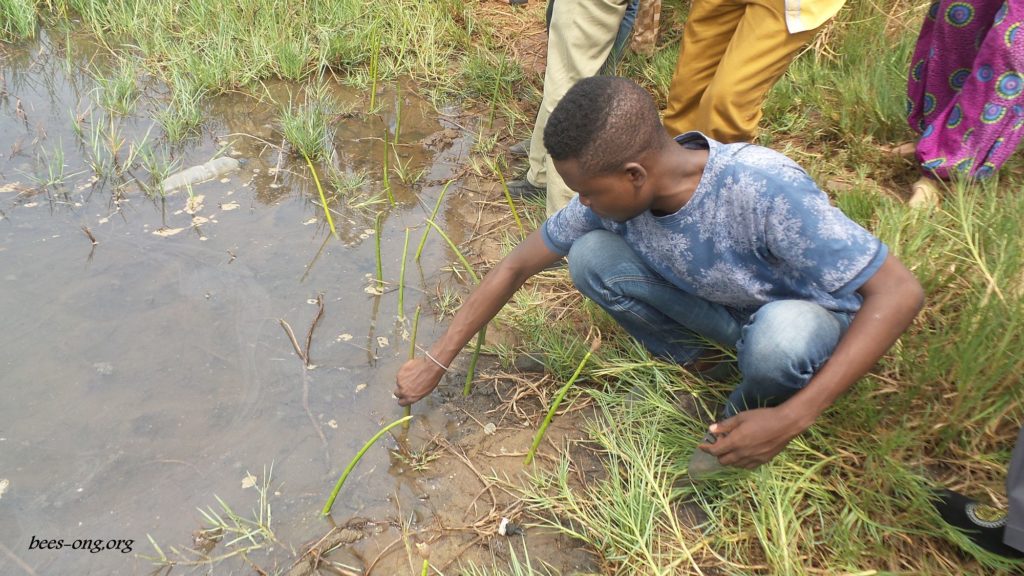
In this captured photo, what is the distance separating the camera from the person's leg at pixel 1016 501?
1.35 m

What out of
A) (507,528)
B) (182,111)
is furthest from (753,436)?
(182,111)

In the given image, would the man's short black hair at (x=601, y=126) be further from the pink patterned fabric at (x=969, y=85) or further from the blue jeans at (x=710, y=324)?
the pink patterned fabric at (x=969, y=85)

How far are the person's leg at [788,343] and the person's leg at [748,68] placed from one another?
3.56ft

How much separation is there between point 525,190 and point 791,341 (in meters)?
1.73

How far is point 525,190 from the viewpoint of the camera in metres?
3.18

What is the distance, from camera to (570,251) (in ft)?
6.78

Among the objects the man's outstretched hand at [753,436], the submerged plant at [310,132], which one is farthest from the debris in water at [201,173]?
the man's outstretched hand at [753,436]

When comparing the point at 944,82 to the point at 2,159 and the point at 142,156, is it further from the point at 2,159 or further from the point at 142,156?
the point at 2,159

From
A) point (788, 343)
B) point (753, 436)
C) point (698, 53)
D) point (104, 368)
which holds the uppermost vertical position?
point (698, 53)

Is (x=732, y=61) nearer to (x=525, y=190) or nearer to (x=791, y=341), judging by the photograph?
(x=525, y=190)

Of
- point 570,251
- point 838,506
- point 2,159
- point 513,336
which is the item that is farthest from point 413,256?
point 2,159

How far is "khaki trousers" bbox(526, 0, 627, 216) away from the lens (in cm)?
270

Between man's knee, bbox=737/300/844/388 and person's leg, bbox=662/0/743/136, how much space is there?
4.05 ft

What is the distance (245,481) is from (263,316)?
68cm
